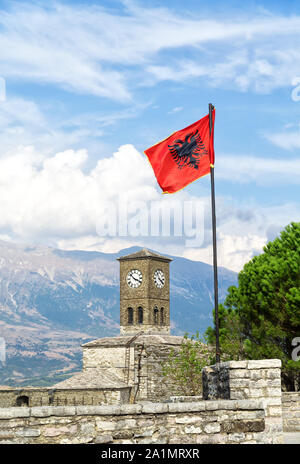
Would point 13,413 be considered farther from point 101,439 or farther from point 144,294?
point 144,294

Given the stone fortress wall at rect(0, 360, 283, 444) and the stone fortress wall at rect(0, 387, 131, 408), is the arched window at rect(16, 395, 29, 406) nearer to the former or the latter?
the stone fortress wall at rect(0, 387, 131, 408)

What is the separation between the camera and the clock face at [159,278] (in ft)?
223

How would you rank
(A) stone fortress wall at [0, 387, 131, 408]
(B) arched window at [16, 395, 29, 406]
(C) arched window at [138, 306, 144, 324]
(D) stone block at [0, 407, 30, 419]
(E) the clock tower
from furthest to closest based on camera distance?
1. (C) arched window at [138, 306, 144, 324]
2. (E) the clock tower
3. (B) arched window at [16, 395, 29, 406]
4. (A) stone fortress wall at [0, 387, 131, 408]
5. (D) stone block at [0, 407, 30, 419]

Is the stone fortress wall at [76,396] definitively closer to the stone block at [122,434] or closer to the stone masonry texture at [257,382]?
the stone masonry texture at [257,382]

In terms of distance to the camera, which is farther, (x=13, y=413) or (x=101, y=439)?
(x=101, y=439)

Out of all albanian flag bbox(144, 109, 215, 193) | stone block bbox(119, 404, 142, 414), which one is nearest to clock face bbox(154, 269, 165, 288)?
albanian flag bbox(144, 109, 215, 193)

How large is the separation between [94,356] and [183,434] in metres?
51.6

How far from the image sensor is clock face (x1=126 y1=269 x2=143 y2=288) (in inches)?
2657

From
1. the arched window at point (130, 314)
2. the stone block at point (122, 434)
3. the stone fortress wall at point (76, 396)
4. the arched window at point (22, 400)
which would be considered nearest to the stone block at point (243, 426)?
the stone block at point (122, 434)

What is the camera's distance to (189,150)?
1684 cm

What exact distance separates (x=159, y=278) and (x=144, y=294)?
2.87m

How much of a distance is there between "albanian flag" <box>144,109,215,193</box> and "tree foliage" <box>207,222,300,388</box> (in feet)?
54.5

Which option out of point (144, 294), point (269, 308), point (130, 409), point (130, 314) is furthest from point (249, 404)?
point (130, 314)
